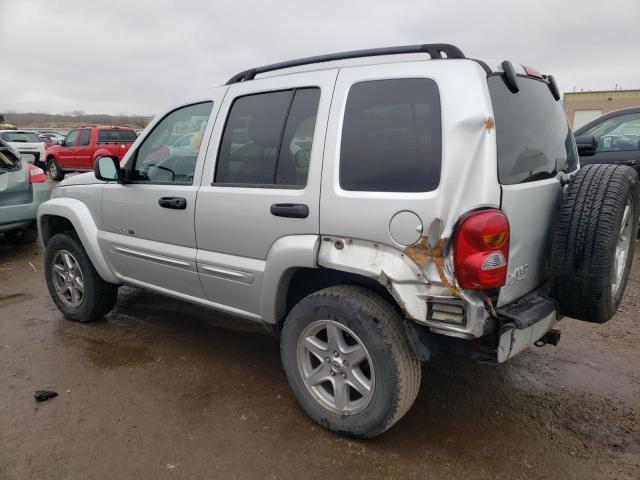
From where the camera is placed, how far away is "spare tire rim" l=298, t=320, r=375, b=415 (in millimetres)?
2402

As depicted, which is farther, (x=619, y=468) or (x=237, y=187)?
(x=237, y=187)

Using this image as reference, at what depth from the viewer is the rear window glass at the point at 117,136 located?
1529 cm

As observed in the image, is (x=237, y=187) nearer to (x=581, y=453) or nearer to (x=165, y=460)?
(x=165, y=460)

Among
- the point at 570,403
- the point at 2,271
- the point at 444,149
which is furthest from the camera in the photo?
the point at 2,271

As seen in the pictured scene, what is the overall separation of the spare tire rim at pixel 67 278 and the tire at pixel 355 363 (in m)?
2.29

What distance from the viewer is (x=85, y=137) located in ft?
50.9

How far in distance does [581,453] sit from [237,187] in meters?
2.30

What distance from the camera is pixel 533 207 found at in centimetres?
225

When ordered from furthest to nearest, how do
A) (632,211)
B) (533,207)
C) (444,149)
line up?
(632,211) → (533,207) → (444,149)

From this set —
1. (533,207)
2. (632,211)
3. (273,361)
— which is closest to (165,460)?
(273,361)

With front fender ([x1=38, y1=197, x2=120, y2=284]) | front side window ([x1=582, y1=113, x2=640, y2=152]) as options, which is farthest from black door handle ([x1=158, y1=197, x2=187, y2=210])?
front side window ([x1=582, y1=113, x2=640, y2=152])

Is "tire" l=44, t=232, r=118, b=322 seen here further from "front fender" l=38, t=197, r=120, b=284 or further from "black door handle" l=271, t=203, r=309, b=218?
"black door handle" l=271, t=203, r=309, b=218

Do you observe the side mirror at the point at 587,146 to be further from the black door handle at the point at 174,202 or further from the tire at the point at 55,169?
the tire at the point at 55,169

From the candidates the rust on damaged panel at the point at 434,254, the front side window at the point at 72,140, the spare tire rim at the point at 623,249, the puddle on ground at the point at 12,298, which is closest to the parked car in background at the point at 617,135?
the spare tire rim at the point at 623,249
